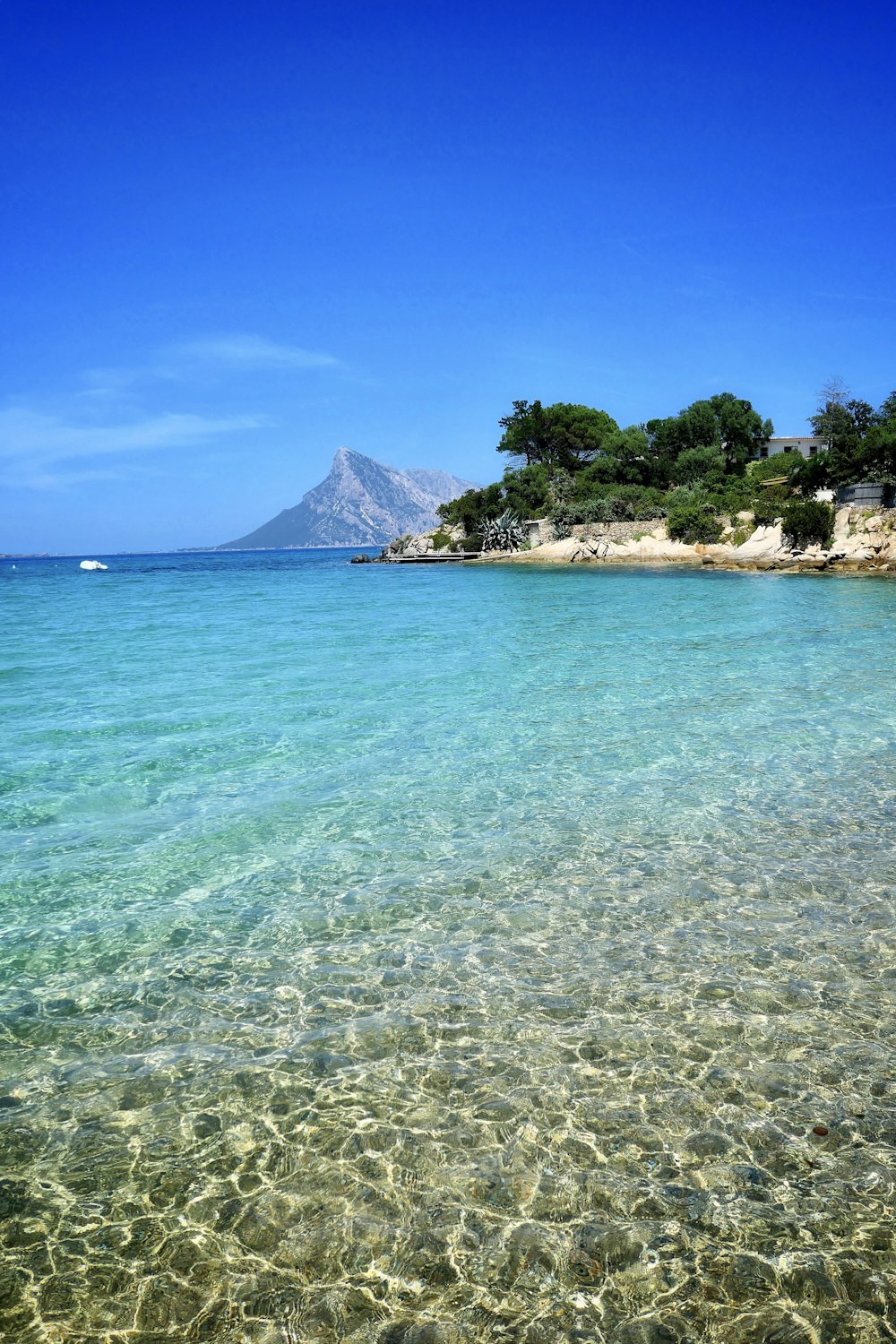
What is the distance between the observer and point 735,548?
57.9 metres

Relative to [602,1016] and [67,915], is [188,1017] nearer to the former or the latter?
[67,915]

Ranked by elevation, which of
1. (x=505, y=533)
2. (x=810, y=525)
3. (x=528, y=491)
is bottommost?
(x=810, y=525)

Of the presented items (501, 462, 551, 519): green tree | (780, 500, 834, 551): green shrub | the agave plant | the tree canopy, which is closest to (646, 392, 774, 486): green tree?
the tree canopy

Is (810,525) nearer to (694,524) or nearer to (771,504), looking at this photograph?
(771,504)

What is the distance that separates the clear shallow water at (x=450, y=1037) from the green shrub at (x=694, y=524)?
5652 centimetres

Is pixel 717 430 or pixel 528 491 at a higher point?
pixel 717 430

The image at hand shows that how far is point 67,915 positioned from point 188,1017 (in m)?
1.83

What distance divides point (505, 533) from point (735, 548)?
27.5 meters

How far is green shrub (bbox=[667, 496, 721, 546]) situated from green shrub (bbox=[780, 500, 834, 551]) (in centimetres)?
978

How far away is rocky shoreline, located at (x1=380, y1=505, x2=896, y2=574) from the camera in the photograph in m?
49.2

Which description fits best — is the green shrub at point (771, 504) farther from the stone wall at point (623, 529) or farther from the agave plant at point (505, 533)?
the agave plant at point (505, 533)

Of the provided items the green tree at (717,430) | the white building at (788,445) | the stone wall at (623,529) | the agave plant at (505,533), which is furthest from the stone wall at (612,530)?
the white building at (788,445)

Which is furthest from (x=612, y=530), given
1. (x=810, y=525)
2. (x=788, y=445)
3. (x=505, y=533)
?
(x=788, y=445)

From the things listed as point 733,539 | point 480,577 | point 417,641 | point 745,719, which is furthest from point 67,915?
point 733,539
